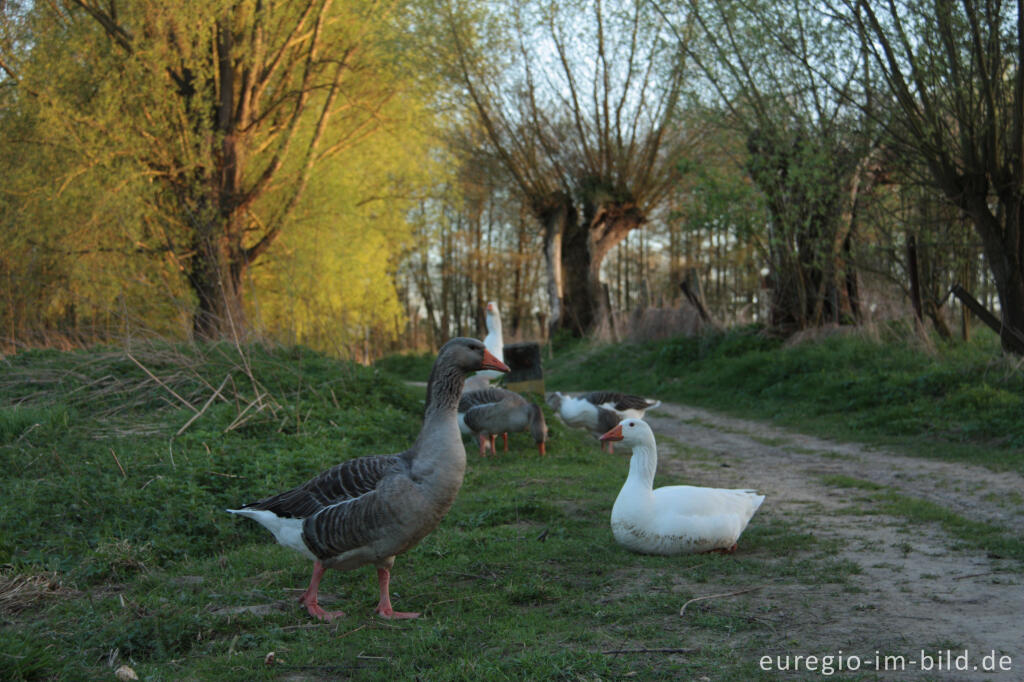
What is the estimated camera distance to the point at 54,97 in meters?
16.2

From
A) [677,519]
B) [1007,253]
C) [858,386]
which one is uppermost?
[1007,253]

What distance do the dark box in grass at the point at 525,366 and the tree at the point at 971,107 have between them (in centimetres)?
698

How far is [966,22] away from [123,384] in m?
12.5

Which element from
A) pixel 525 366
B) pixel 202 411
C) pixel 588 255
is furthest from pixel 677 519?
pixel 588 255

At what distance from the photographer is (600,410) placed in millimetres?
11641

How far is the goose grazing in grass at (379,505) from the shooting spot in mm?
4879

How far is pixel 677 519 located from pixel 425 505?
209cm

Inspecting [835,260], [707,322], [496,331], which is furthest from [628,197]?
[496,331]

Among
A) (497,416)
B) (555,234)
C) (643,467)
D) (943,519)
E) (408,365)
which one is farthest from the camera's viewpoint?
(408,365)

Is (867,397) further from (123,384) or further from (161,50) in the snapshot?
(161,50)

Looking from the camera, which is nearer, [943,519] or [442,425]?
[442,425]

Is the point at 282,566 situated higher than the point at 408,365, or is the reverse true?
the point at 408,365

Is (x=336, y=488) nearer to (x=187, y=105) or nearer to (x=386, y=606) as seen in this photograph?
(x=386, y=606)

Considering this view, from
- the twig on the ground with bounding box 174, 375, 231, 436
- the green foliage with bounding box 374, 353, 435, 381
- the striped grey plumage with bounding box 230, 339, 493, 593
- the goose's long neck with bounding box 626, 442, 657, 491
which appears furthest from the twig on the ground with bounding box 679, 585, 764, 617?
the green foliage with bounding box 374, 353, 435, 381
